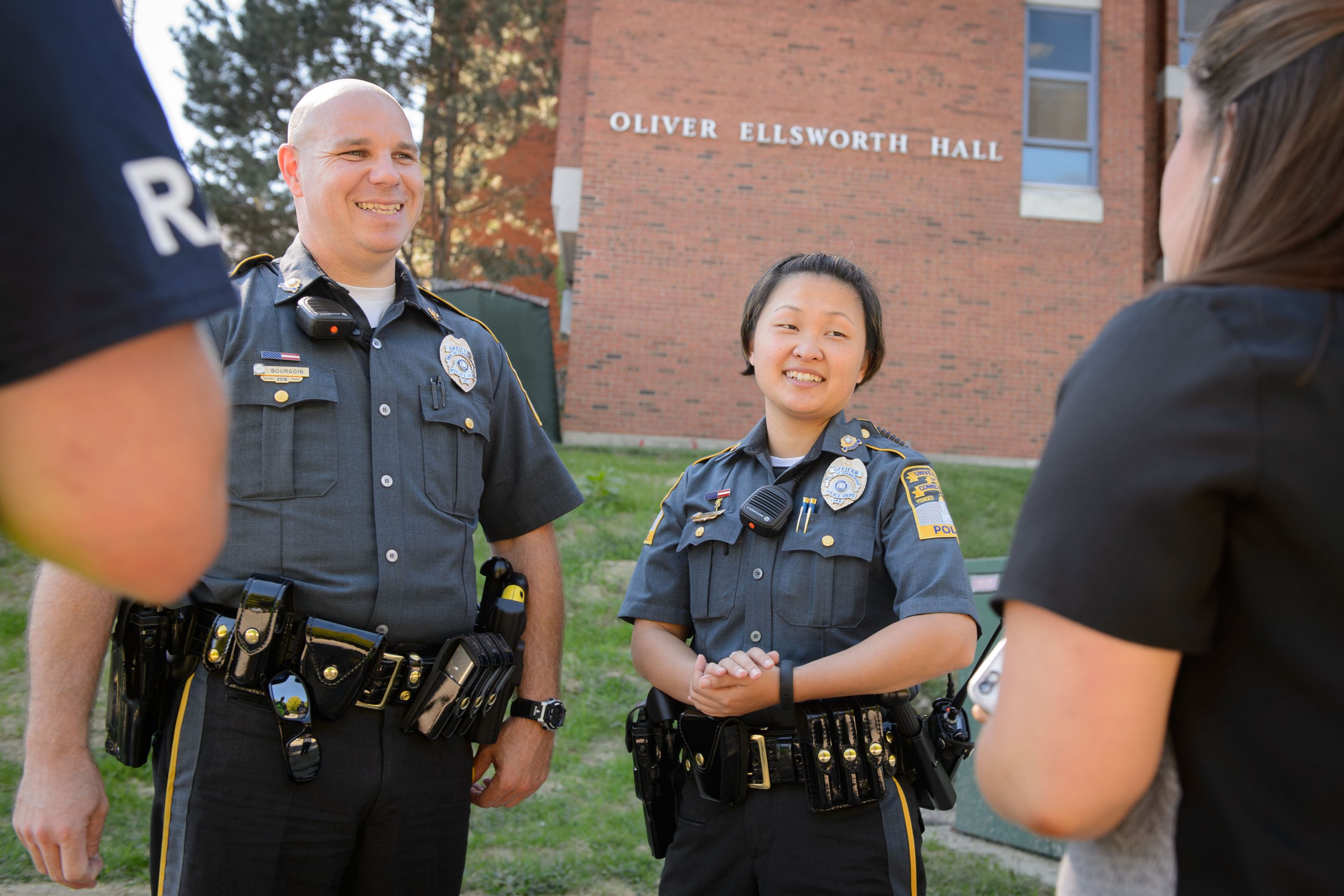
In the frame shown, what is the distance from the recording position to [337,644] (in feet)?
7.27

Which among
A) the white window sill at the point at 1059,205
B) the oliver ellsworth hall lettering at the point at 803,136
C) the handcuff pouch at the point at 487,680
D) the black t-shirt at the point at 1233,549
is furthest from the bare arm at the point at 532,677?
the white window sill at the point at 1059,205

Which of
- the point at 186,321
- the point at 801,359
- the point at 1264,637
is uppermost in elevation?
the point at 801,359

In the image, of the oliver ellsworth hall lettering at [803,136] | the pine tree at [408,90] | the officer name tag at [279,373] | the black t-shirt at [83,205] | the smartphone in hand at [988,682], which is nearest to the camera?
the black t-shirt at [83,205]

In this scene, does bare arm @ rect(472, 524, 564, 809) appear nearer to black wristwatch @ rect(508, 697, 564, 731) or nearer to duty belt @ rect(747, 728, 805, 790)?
black wristwatch @ rect(508, 697, 564, 731)

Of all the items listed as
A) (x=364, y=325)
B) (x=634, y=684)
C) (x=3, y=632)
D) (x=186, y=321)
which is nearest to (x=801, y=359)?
(x=364, y=325)

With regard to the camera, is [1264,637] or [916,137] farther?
[916,137]

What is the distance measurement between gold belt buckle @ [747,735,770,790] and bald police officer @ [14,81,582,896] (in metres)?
0.62

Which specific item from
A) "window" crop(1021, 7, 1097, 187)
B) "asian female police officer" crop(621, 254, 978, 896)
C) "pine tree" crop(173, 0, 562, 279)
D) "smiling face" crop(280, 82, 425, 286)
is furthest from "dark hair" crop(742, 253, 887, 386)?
"pine tree" crop(173, 0, 562, 279)

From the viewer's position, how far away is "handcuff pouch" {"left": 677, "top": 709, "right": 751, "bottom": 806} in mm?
2289

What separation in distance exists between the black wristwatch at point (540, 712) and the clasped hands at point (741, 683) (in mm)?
564

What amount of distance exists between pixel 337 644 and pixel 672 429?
1226 centimetres

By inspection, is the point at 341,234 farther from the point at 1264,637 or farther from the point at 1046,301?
the point at 1046,301

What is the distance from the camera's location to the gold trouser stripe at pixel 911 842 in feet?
7.47

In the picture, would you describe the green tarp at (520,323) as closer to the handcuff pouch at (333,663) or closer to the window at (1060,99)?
the window at (1060,99)
